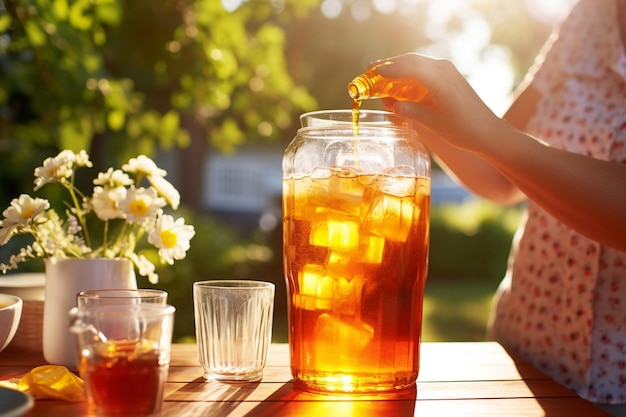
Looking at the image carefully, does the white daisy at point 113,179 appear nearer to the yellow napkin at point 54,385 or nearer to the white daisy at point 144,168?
the white daisy at point 144,168

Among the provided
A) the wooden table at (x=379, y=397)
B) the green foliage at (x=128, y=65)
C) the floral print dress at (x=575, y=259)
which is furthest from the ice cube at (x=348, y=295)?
the green foliage at (x=128, y=65)

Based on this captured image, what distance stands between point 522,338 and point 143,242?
14.6ft

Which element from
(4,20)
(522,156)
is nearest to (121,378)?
(522,156)

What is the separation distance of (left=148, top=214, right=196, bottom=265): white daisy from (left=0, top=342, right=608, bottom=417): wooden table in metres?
0.24

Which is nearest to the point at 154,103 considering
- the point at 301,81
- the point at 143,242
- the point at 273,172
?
the point at 143,242

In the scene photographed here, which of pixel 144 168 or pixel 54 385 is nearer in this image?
pixel 54 385

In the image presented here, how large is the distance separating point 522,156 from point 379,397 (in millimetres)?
528

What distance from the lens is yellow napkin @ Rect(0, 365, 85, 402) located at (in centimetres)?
128

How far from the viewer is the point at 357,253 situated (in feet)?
4.27

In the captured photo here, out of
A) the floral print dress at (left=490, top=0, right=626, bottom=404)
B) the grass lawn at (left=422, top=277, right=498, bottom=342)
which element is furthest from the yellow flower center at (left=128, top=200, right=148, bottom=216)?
the grass lawn at (left=422, top=277, right=498, bottom=342)

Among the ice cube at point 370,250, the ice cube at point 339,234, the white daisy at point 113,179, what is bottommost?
the ice cube at point 370,250

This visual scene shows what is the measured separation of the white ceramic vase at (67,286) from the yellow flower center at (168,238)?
88mm

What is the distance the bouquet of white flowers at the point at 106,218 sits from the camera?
146 centimetres

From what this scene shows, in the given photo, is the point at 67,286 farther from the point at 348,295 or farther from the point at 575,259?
the point at 575,259
